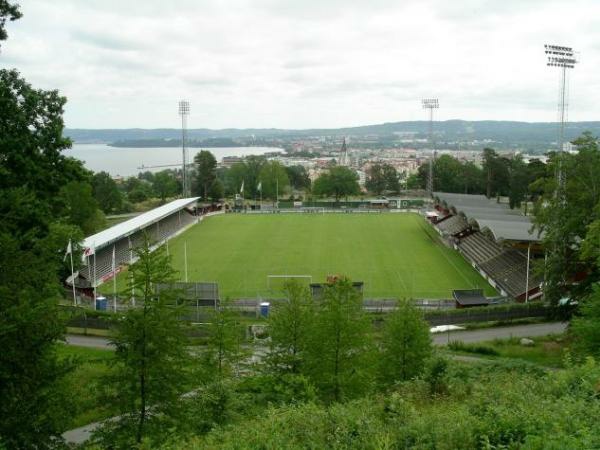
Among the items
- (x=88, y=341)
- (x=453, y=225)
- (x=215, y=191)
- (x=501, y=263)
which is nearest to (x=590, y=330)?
(x=88, y=341)

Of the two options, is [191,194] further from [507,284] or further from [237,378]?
[237,378]

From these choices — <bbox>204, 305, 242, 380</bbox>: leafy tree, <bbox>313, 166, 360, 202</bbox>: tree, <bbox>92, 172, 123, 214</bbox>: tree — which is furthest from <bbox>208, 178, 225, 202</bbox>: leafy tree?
<bbox>204, 305, 242, 380</bbox>: leafy tree

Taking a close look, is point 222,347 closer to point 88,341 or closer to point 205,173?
point 88,341

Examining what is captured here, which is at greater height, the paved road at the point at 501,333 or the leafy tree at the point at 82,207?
the leafy tree at the point at 82,207

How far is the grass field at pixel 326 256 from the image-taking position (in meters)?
35.0

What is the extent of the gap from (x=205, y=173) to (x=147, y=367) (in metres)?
76.6

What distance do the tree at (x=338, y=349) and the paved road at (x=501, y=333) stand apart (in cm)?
1041

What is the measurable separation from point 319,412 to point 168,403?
3.80 metres

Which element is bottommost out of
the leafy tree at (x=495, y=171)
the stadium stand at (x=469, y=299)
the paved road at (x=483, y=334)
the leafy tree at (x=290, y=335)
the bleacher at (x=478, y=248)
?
the paved road at (x=483, y=334)

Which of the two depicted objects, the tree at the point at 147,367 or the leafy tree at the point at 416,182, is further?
the leafy tree at the point at 416,182

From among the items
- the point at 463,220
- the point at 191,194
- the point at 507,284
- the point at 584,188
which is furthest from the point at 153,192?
the point at 584,188

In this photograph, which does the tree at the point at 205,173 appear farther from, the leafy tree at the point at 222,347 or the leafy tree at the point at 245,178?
the leafy tree at the point at 222,347

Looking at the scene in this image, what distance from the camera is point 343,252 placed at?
4484 centimetres

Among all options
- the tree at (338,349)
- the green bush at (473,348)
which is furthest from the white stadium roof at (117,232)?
the tree at (338,349)
